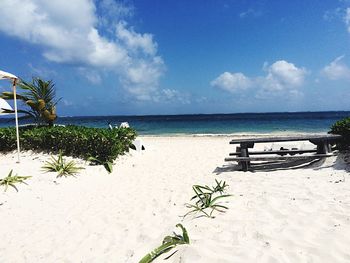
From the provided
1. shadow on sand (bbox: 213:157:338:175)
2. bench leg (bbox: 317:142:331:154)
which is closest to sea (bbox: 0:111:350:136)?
shadow on sand (bbox: 213:157:338:175)

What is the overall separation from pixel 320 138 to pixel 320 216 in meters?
4.14

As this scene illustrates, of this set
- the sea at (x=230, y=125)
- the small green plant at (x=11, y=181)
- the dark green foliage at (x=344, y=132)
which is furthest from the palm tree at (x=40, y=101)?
the dark green foliage at (x=344, y=132)

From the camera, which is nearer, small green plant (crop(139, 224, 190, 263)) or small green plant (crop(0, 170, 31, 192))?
small green plant (crop(139, 224, 190, 263))

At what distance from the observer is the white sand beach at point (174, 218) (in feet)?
10.9

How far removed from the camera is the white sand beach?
332cm

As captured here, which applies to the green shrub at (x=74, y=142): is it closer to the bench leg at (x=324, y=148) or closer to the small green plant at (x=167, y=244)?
the small green plant at (x=167, y=244)

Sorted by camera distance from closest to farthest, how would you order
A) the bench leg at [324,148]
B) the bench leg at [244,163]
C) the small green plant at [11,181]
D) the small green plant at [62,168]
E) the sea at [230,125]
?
1. the small green plant at [11,181]
2. the small green plant at [62,168]
3. the bench leg at [324,148]
4. the bench leg at [244,163]
5. the sea at [230,125]

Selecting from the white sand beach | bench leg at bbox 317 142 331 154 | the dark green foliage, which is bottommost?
the white sand beach

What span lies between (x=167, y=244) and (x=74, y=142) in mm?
6415

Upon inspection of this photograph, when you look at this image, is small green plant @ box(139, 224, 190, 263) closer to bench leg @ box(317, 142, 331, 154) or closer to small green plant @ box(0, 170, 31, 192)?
small green plant @ box(0, 170, 31, 192)

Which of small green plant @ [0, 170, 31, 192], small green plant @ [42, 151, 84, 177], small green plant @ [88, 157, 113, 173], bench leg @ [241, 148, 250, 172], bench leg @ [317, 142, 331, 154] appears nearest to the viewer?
small green plant @ [0, 170, 31, 192]

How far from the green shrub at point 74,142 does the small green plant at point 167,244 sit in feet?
18.2

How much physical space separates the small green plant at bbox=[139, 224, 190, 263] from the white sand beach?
2.9 inches

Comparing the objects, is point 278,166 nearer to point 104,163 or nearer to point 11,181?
point 104,163
